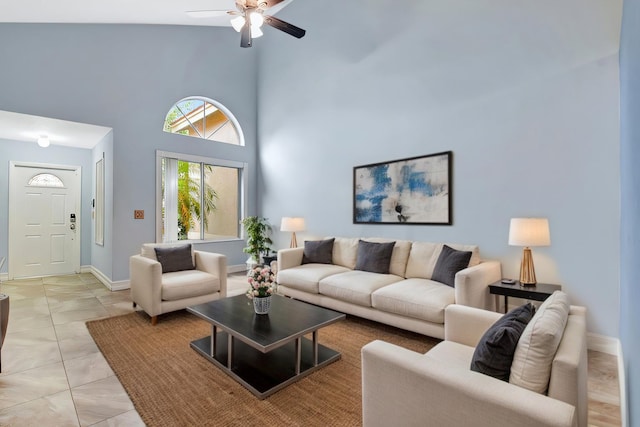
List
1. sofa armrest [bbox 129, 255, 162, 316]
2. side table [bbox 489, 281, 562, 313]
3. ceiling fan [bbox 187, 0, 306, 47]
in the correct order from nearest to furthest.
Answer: side table [bbox 489, 281, 562, 313]
ceiling fan [bbox 187, 0, 306, 47]
sofa armrest [bbox 129, 255, 162, 316]

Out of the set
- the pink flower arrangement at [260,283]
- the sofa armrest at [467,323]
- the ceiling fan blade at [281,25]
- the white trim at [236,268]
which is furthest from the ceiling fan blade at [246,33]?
the white trim at [236,268]

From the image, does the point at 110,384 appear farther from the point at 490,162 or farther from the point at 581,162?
the point at 581,162

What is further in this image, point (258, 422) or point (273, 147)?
point (273, 147)

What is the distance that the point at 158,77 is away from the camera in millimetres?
5223

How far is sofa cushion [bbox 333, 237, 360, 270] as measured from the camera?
4.27 meters

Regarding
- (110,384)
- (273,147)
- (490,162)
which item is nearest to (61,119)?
(273,147)

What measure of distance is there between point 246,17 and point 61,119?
3213 mm

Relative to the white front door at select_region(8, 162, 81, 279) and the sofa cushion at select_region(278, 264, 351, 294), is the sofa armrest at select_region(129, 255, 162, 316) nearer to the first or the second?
the sofa cushion at select_region(278, 264, 351, 294)

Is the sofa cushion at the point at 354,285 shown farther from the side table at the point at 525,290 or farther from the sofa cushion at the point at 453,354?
the sofa cushion at the point at 453,354

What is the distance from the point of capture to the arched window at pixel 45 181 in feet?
18.8

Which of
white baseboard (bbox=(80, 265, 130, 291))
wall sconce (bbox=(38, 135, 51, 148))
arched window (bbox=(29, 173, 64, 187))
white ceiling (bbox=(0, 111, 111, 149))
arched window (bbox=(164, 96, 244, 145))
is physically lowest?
white baseboard (bbox=(80, 265, 130, 291))

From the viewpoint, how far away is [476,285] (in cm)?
280

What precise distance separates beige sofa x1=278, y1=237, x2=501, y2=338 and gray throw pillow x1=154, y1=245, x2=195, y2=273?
3.85 feet

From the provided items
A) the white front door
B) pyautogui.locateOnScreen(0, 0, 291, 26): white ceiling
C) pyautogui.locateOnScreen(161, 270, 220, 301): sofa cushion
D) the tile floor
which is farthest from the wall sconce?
pyautogui.locateOnScreen(161, 270, 220, 301): sofa cushion
